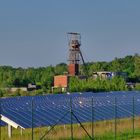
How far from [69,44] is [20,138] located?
2756 inches

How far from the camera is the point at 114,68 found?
12431cm

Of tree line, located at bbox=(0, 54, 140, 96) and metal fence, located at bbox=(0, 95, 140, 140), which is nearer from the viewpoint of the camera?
metal fence, located at bbox=(0, 95, 140, 140)

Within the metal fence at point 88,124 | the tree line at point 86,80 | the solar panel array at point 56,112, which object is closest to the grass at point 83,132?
the metal fence at point 88,124

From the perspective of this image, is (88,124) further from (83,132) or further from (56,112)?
(83,132)

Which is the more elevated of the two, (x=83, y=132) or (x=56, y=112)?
(x=56, y=112)

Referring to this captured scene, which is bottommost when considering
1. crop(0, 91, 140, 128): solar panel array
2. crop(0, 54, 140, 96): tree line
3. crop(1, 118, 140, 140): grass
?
crop(1, 118, 140, 140): grass

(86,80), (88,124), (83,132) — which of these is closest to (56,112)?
(88,124)

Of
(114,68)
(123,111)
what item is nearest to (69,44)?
(114,68)

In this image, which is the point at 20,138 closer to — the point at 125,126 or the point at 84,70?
the point at 125,126

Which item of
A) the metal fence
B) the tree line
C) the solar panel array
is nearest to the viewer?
the metal fence

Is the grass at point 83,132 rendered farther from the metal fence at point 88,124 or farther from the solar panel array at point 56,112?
the solar panel array at point 56,112

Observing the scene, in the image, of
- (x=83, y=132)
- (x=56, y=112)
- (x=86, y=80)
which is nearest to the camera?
(x=83, y=132)

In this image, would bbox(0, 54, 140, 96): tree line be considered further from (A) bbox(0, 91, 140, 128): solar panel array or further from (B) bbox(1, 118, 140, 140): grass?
(B) bbox(1, 118, 140, 140): grass

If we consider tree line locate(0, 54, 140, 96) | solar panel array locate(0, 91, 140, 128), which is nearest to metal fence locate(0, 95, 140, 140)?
solar panel array locate(0, 91, 140, 128)
